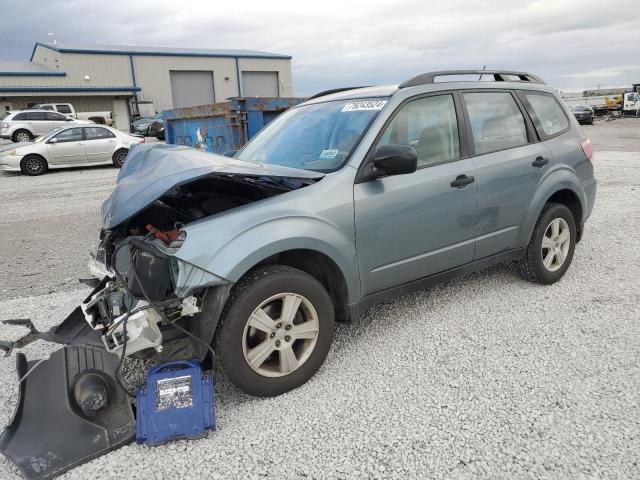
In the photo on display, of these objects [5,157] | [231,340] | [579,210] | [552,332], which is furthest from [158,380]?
[5,157]

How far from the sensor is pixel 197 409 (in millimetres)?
2561

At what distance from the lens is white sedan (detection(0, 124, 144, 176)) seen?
1441 centimetres

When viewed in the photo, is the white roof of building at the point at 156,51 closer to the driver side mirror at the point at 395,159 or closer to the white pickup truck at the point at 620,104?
the white pickup truck at the point at 620,104

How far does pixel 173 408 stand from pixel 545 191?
3.41 m

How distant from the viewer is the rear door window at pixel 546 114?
4.35m

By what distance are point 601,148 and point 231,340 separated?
1826 cm

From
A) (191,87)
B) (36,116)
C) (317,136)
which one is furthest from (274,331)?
(191,87)

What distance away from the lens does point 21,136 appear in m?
22.0

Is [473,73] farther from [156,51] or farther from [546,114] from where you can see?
[156,51]

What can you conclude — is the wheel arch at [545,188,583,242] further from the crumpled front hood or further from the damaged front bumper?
the damaged front bumper

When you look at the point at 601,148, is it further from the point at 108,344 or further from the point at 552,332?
the point at 108,344

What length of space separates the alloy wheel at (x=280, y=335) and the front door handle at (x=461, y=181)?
145 centimetres

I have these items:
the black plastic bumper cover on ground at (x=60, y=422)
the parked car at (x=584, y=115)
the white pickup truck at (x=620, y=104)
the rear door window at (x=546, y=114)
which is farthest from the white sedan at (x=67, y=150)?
the white pickup truck at (x=620, y=104)

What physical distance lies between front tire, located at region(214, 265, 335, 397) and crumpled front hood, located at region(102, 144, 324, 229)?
0.58 meters
